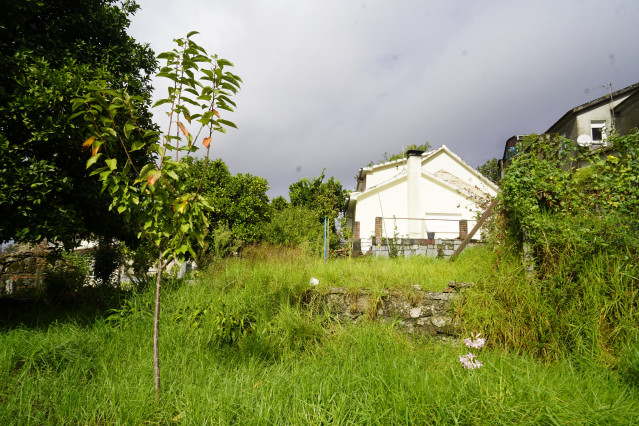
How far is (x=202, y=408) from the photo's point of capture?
9.11 feet

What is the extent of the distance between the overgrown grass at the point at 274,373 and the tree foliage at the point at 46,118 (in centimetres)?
158

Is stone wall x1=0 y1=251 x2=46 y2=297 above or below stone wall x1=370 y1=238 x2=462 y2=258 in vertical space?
below

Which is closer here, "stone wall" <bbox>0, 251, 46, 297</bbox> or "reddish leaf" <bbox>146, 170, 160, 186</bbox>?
"reddish leaf" <bbox>146, 170, 160, 186</bbox>

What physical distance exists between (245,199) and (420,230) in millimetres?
9656

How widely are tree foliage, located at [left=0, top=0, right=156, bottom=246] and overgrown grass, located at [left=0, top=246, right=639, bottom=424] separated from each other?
5.19ft

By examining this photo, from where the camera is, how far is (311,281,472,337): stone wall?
4.87 m

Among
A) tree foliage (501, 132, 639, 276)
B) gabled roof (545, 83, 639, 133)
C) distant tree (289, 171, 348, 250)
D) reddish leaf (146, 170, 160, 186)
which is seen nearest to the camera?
reddish leaf (146, 170, 160, 186)

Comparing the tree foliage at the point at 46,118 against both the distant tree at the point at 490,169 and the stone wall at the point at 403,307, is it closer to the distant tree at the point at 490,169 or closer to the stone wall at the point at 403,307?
the stone wall at the point at 403,307

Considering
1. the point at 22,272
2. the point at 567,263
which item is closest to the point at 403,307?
the point at 567,263

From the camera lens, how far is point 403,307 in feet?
16.8

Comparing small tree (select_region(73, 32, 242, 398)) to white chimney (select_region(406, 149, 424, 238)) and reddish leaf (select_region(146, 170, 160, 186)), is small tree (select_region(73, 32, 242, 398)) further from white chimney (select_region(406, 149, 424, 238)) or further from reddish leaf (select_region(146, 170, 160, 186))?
white chimney (select_region(406, 149, 424, 238))

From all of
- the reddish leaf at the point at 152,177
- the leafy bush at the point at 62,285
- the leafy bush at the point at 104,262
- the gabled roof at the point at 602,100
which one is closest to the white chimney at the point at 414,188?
the gabled roof at the point at 602,100

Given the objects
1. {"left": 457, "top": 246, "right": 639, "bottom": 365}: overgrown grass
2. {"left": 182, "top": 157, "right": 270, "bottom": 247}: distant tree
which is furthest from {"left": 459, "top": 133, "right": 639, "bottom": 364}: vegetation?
{"left": 182, "top": 157, "right": 270, "bottom": 247}: distant tree

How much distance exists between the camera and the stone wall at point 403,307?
4.87 m
